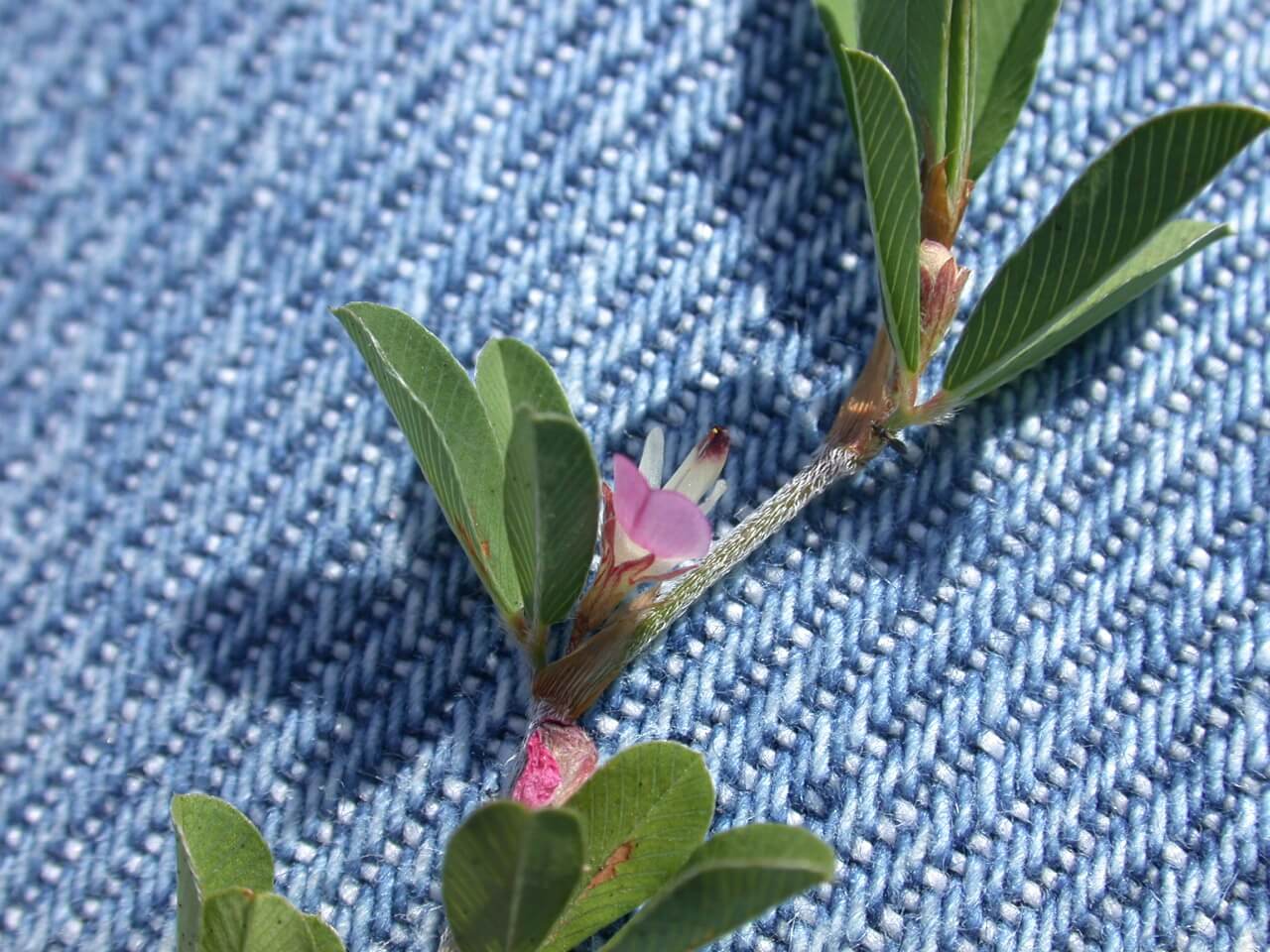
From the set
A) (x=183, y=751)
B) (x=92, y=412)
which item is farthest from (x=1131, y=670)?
(x=92, y=412)

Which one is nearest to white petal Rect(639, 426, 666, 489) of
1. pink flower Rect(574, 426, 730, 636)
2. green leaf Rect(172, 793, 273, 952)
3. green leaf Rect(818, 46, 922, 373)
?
pink flower Rect(574, 426, 730, 636)

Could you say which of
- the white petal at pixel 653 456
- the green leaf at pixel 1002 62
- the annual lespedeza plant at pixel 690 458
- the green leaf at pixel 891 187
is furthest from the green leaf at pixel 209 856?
the green leaf at pixel 1002 62

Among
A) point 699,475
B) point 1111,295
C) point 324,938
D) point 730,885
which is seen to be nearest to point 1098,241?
point 1111,295

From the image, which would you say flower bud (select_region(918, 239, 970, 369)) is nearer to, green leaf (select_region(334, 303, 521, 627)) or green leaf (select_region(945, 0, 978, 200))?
green leaf (select_region(945, 0, 978, 200))

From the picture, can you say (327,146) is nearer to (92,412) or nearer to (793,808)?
(92,412)

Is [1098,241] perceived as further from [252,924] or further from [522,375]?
[252,924]

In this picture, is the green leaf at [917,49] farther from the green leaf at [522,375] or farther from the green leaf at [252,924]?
the green leaf at [252,924]
